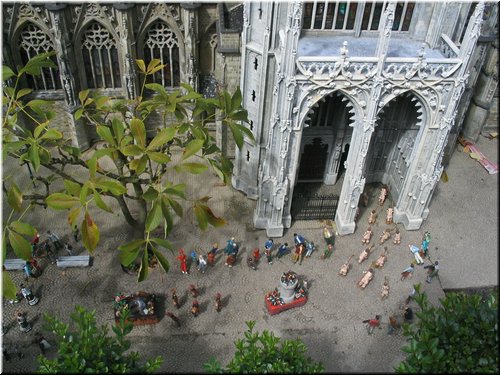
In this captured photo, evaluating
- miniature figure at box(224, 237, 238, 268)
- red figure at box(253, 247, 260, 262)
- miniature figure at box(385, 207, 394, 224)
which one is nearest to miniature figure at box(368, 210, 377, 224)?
miniature figure at box(385, 207, 394, 224)

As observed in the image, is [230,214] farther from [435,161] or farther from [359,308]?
[435,161]

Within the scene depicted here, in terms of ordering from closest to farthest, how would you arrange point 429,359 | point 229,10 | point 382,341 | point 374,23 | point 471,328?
point 429,359
point 471,328
point 382,341
point 374,23
point 229,10

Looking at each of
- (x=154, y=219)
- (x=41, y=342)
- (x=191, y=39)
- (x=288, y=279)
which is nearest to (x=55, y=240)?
(x=41, y=342)

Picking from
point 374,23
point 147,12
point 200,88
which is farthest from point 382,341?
point 147,12

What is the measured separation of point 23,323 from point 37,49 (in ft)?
55.5

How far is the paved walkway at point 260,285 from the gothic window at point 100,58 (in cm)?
918

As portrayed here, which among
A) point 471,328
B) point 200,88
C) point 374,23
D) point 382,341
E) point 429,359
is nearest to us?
point 429,359

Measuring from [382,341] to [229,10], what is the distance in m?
20.6

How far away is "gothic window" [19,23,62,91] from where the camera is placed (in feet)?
101

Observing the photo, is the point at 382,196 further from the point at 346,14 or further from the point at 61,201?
the point at 61,201

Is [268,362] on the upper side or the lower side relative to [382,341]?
upper

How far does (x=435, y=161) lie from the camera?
27547 mm

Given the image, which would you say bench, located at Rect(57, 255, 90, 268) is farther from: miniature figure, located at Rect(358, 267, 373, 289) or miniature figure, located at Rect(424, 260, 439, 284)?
miniature figure, located at Rect(424, 260, 439, 284)

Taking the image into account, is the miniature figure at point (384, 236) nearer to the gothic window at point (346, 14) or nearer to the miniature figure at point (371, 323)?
the miniature figure at point (371, 323)
